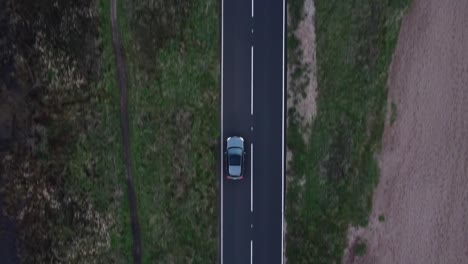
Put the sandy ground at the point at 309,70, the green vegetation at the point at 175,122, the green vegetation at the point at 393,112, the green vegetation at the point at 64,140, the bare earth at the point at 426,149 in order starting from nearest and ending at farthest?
the bare earth at the point at 426,149 < the green vegetation at the point at 393,112 < the sandy ground at the point at 309,70 < the green vegetation at the point at 175,122 < the green vegetation at the point at 64,140

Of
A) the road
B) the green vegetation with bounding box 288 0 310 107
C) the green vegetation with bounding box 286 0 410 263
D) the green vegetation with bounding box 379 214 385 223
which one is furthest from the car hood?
the green vegetation with bounding box 379 214 385 223

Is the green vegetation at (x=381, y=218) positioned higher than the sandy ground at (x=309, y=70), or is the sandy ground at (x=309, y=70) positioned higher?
the sandy ground at (x=309, y=70)

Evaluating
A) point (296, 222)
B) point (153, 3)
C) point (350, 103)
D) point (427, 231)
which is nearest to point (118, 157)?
point (153, 3)

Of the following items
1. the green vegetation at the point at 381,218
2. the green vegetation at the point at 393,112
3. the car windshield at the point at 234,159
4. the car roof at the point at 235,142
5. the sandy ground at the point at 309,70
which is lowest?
the green vegetation at the point at 381,218

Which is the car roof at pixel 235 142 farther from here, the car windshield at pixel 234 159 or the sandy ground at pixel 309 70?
the sandy ground at pixel 309 70

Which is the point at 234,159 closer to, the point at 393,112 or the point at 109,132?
the point at 109,132

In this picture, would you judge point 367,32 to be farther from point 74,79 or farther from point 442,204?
point 74,79

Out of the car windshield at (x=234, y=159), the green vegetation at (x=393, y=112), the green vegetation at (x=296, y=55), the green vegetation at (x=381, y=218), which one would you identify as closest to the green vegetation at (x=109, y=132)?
the car windshield at (x=234, y=159)

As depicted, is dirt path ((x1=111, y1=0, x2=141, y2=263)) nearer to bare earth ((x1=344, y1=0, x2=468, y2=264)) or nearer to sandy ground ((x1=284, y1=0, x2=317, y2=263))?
sandy ground ((x1=284, y1=0, x2=317, y2=263))
